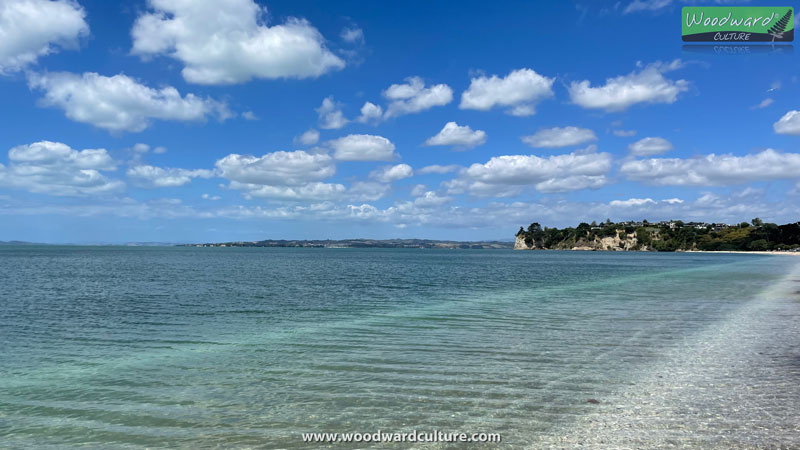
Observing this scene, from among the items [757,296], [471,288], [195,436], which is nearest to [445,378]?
[195,436]

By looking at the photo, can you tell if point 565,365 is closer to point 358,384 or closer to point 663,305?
point 358,384

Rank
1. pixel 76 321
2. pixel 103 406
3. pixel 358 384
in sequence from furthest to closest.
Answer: pixel 76 321 → pixel 358 384 → pixel 103 406

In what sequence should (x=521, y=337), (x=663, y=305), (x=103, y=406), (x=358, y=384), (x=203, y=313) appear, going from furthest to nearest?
(x=663, y=305) < (x=203, y=313) < (x=521, y=337) < (x=358, y=384) < (x=103, y=406)

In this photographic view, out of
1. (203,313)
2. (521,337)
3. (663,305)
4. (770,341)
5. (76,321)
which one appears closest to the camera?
(770,341)

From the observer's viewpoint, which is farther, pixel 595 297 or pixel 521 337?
pixel 595 297

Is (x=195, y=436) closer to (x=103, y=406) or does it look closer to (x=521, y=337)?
(x=103, y=406)

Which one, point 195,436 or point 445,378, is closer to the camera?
point 195,436

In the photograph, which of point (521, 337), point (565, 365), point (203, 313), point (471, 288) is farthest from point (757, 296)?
point (203, 313)

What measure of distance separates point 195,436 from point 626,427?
7870mm

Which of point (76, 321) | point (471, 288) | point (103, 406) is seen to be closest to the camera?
point (103, 406)

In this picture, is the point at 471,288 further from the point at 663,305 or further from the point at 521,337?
the point at 521,337

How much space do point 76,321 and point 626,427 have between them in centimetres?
2447

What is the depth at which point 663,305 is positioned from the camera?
3089cm

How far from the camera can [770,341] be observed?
17.8m
